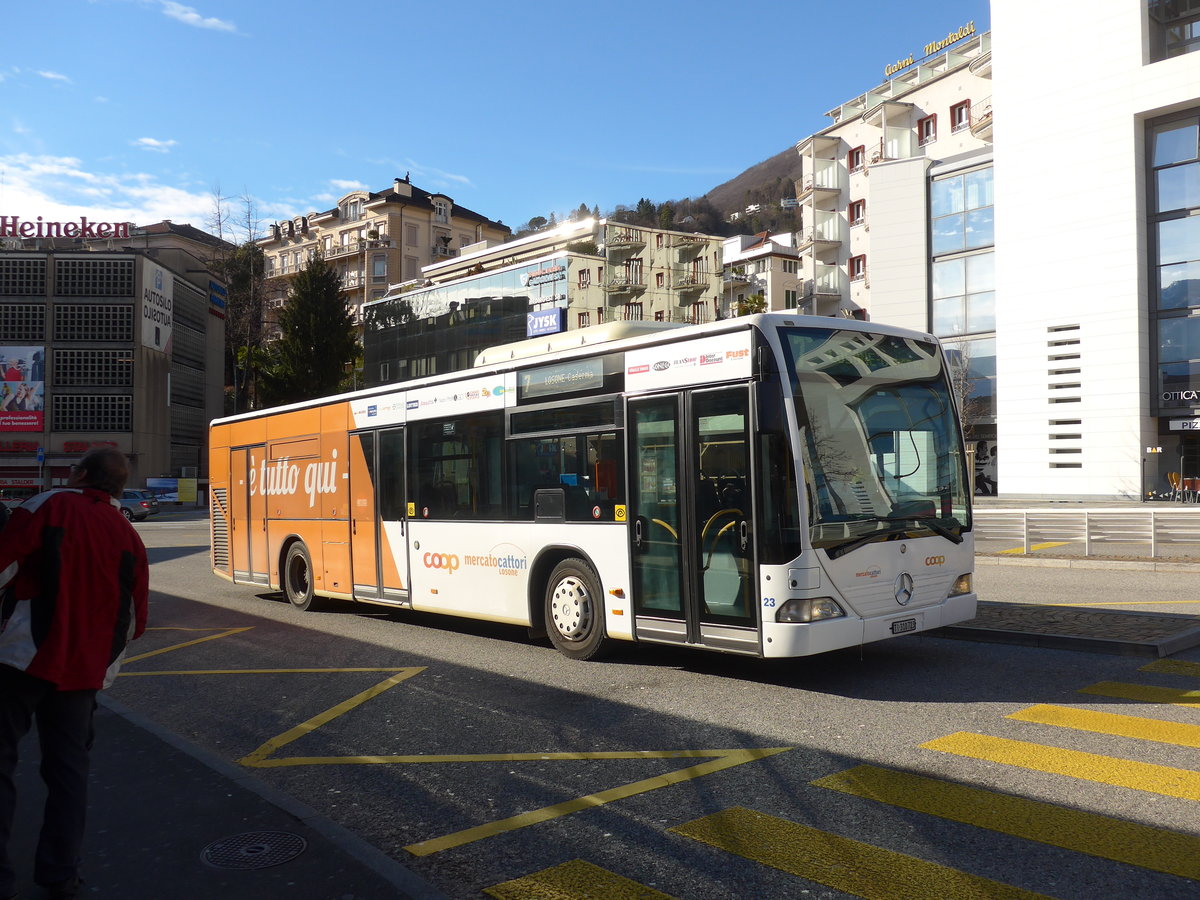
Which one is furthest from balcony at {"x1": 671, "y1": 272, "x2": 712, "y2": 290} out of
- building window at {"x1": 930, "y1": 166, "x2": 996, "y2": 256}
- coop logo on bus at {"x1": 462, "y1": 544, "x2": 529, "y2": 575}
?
coop logo on bus at {"x1": 462, "y1": 544, "x2": 529, "y2": 575}

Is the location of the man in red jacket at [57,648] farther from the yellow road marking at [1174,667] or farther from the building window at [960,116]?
the building window at [960,116]

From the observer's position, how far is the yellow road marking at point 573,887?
384cm

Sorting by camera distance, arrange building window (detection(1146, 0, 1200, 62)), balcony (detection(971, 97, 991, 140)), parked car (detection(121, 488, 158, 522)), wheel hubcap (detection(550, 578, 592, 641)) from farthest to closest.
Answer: balcony (detection(971, 97, 991, 140)) < parked car (detection(121, 488, 158, 522)) < building window (detection(1146, 0, 1200, 62)) < wheel hubcap (detection(550, 578, 592, 641))

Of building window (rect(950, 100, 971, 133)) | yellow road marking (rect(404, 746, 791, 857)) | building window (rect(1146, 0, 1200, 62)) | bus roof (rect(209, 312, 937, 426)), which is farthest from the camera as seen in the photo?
building window (rect(950, 100, 971, 133))

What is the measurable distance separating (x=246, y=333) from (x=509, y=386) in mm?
79386

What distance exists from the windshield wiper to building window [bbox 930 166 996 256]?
4184 centimetres

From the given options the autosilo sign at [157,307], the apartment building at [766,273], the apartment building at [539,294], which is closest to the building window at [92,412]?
the autosilo sign at [157,307]

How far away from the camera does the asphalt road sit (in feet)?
13.4

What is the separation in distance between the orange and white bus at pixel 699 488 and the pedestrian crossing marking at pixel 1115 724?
1.33 metres

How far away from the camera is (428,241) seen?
101438 millimetres

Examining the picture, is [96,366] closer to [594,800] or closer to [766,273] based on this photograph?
[766,273]

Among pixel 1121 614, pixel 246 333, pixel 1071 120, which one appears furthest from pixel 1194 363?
pixel 246 333

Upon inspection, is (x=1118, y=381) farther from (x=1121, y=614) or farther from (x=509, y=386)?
(x=509, y=386)

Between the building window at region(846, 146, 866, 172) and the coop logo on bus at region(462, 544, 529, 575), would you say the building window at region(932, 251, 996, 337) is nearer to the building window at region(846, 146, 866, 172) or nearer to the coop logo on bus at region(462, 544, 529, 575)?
the building window at region(846, 146, 866, 172)
